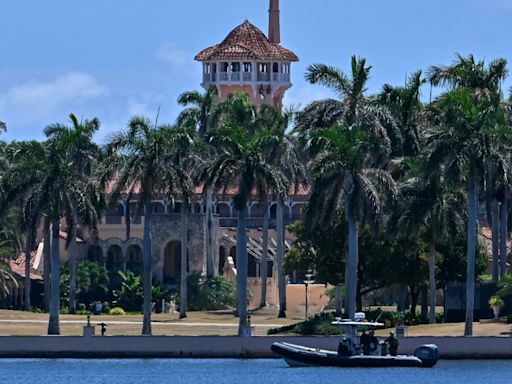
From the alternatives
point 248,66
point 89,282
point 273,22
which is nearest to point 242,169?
point 89,282

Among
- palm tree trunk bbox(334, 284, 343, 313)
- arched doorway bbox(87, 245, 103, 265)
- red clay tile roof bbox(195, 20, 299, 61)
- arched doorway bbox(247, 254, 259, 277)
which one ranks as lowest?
palm tree trunk bbox(334, 284, 343, 313)

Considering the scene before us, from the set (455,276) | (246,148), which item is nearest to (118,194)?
(246,148)

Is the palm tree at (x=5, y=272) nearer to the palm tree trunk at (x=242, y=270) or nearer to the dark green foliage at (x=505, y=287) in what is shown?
the palm tree trunk at (x=242, y=270)

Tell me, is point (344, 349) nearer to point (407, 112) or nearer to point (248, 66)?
point (407, 112)

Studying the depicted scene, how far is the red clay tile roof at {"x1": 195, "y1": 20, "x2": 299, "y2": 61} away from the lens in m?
162

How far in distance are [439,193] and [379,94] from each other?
12.8 meters

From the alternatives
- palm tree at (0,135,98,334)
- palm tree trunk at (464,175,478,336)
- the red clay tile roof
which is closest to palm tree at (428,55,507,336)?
palm tree trunk at (464,175,478,336)

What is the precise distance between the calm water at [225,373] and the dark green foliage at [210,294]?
39691mm

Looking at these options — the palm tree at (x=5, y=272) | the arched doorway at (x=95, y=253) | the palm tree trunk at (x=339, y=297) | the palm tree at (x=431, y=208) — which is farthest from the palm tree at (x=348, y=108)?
the arched doorway at (x=95, y=253)

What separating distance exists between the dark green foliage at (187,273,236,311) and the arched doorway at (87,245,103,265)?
17.1 m

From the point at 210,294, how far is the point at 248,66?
3523 centimetres

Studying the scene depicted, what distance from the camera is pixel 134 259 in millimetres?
151625

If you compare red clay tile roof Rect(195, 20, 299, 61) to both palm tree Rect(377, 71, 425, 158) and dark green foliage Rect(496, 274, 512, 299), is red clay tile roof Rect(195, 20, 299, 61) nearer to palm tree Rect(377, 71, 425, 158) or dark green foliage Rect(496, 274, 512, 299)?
palm tree Rect(377, 71, 425, 158)

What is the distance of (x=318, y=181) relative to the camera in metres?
96.1
